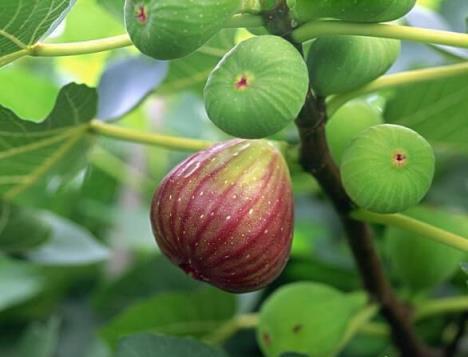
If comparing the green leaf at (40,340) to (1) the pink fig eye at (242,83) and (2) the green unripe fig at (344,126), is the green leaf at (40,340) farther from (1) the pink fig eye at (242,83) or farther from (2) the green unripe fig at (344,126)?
(1) the pink fig eye at (242,83)

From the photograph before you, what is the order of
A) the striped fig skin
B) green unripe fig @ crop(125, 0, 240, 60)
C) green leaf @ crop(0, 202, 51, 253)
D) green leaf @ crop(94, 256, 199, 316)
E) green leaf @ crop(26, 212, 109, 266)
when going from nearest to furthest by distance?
green unripe fig @ crop(125, 0, 240, 60) → the striped fig skin → green leaf @ crop(0, 202, 51, 253) → green leaf @ crop(26, 212, 109, 266) → green leaf @ crop(94, 256, 199, 316)

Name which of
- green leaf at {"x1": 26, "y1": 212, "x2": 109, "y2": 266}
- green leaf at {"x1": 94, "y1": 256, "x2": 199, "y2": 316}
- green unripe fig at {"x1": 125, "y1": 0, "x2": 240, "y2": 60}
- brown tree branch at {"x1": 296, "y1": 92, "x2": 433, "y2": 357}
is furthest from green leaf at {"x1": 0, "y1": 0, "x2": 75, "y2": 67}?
green leaf at {"x1": 94, "y1": 256, "x2": 199, "y2": 316}

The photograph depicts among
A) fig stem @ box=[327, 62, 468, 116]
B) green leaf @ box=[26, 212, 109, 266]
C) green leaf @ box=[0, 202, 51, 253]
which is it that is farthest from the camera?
green leaf @ box=[26, 212, 109, 266]

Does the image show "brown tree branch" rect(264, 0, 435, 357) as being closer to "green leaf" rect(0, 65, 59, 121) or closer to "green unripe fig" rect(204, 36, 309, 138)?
"green unripe fig" rect(204, 36, 309, 138)

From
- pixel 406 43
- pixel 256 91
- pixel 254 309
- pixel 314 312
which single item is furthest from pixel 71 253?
pixel 256 91

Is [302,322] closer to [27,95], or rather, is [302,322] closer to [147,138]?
[147,138]

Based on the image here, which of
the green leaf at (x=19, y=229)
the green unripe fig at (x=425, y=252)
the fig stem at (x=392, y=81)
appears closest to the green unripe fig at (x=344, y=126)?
the fig stem at (x=392, y=81)

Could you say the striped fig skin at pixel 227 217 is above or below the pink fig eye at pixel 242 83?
below
